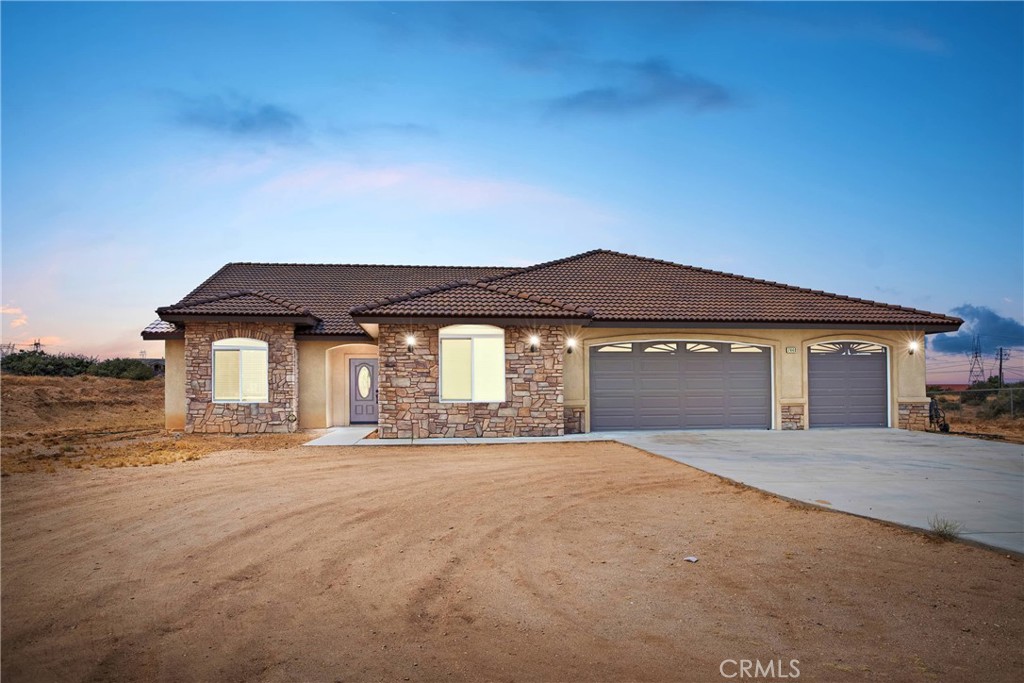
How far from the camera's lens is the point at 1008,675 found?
3326mm

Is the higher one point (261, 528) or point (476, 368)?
point (476, 368)

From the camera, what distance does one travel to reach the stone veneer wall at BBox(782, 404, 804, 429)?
17312 millimetres

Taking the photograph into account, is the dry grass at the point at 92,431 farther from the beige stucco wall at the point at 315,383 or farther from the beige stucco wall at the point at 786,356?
the beige stucco wall at the point at 786,356

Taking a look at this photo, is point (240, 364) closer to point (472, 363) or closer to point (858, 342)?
point (472, 363)

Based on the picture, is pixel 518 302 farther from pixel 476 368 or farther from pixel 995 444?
pixel 995 444

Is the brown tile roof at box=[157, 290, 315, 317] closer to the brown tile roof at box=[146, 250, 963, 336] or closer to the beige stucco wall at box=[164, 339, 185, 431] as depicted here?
the brown tile roof at box=[146, 250, 963, 336]

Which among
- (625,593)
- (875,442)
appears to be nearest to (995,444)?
(875,442)

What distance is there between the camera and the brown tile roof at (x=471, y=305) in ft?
48.8

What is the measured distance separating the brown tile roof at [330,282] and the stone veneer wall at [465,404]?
3948 mm

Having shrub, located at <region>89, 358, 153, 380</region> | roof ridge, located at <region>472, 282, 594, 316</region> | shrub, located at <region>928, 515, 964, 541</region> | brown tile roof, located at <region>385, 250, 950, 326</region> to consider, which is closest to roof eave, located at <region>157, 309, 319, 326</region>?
roof ridge, located at <region>472, 282, 594, 316</region>

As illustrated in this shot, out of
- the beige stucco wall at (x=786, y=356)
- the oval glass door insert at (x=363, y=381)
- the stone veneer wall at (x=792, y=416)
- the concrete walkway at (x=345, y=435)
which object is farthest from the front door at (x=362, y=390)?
the stone veneer wall at (x=792, y=416)

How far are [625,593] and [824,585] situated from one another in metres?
1.58

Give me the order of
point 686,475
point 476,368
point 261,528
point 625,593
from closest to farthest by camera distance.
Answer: point 625,593 → point 261,528 → point 686,475 → point 476,368

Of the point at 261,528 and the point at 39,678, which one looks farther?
the point at 261,528
